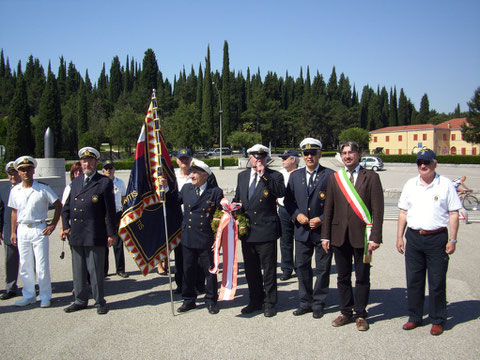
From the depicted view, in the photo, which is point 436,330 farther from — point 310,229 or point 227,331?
point 227,331

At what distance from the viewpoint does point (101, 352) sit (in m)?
4.07

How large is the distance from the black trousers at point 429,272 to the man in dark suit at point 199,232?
7.85 ft

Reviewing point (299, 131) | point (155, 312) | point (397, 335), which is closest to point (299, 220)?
point (397, 335)

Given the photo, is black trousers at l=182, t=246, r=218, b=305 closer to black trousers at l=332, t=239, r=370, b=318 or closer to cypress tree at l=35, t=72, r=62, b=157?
black trousers at l=332, t=239, r=370, b=318

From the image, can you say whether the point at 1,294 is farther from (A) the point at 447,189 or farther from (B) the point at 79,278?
(A) the point at 447,189

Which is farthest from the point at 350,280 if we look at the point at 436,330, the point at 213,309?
the point at 213,309

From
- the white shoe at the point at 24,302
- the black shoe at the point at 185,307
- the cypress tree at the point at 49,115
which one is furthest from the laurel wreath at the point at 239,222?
the cypress tree at the point at 49,115

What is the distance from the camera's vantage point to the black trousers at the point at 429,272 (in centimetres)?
445

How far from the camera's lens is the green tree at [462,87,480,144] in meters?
64.1

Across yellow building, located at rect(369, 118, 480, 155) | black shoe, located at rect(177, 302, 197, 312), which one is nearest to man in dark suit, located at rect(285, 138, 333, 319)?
black shoe, located at rect(177, 302, 197, 312)

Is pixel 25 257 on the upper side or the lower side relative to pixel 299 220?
lower

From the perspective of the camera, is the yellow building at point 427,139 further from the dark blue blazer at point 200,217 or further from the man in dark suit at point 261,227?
the dark blue blazer at point 200,217

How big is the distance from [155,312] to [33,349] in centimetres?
149

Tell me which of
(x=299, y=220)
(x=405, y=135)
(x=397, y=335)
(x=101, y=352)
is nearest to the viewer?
(x=101, y=352)
